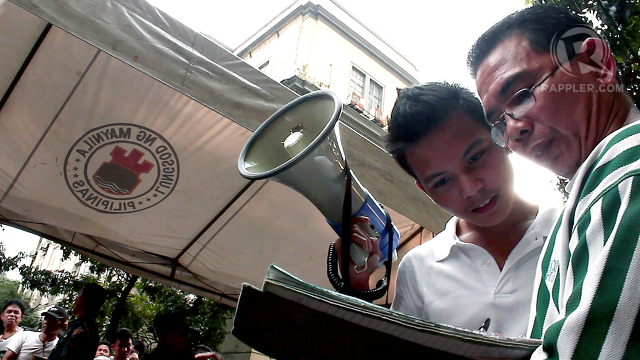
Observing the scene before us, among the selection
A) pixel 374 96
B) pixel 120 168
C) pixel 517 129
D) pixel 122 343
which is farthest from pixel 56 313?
pixel 374 96

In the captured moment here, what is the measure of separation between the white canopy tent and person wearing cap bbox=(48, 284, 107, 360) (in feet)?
1.16

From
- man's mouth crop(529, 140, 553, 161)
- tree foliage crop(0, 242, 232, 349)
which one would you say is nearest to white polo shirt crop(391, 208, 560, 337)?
man's mouth crop(529, 140, 553, 161)

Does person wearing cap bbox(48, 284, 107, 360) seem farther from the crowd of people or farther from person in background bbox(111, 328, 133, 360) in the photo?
person in background bbox(111, 328, 133, 360)

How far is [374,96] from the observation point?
16.6 m

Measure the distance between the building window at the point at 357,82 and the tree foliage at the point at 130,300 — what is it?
371 inches

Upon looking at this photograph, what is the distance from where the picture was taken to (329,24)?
16.1m

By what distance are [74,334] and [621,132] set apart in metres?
3.90

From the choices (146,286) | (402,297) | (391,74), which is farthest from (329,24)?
(402,297)

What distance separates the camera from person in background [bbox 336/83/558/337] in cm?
132

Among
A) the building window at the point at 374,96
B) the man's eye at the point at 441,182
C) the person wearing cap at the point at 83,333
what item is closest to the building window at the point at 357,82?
the building window at the point at 374,96

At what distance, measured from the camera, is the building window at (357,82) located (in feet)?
52.3

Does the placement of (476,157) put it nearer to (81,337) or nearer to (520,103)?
(520,103)

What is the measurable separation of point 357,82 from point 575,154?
622 inches

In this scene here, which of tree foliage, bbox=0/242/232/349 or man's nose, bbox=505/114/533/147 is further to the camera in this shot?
tree foliage, bbox=0/242/232/349
